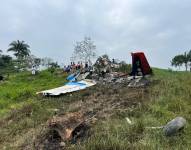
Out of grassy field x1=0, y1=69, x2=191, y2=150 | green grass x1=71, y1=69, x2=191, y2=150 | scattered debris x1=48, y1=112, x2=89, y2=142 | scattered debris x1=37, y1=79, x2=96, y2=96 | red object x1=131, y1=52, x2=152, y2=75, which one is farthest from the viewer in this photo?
scattered debris x1=37, y1=79, x2=96, y2=96

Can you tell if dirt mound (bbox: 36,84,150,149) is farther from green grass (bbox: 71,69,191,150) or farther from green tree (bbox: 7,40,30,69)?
green tree (bbox: 7,40,30,69)

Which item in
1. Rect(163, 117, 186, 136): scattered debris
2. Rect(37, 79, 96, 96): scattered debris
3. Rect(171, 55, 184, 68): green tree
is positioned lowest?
Rect(163, 117, 186, 136): scattered debris

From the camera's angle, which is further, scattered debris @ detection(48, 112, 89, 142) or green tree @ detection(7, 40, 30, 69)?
green tree @ detection(7, 40, 30, 69)

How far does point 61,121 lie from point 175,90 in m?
3.80

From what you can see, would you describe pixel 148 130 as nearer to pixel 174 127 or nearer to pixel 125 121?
pixel 174 127

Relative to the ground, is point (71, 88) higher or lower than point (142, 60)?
lower

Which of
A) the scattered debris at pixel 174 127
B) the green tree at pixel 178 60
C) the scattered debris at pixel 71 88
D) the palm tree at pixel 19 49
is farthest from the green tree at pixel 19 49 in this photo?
the scattered debris at pixel 174 127

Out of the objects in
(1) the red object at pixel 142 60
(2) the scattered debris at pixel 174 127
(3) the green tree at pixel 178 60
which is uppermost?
(3) the green tree at pixel 178 60

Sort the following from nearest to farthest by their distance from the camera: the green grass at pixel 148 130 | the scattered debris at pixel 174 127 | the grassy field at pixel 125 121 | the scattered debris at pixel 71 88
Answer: the green grass at pixel 148 130, the grassy field at pixel 125 121, the scattered debris at pixel 174 127, the scattered debris at pixel 71 88

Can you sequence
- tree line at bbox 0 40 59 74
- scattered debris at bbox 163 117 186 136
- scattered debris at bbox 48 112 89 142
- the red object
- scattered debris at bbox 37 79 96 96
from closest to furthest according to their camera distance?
scattered debris at bbox 163 117 186 136 < scattered debris at bbox 48 112 89 142 < the red object < scattered debris at bbox 37 79 96 96 < tree line at bbox 0 40 59 74

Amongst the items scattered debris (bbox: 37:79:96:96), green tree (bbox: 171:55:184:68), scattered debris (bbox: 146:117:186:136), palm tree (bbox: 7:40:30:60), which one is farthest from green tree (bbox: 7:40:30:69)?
scattered debris (bbox: 146:117:186:136)

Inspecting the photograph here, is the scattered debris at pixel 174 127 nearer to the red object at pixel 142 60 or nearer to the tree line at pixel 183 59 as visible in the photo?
the red object at pixel 142 60

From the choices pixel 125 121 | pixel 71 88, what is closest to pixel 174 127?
pixel 125 121

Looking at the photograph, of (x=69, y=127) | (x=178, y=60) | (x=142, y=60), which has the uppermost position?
(x=178, y=60)
